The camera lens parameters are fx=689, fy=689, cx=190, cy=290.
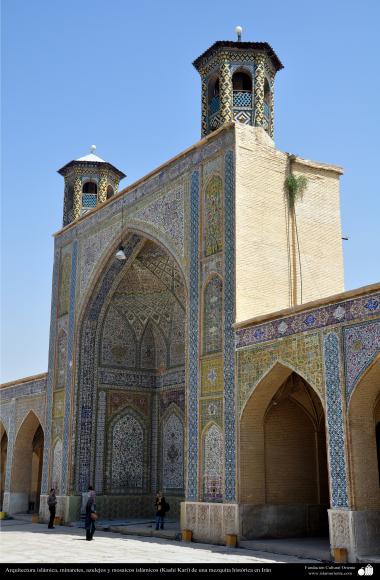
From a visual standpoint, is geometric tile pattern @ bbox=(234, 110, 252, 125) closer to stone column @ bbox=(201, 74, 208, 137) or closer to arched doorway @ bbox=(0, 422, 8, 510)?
stone column @ bbox=(201, 74, 208, 137)

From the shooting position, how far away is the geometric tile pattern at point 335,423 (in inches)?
318

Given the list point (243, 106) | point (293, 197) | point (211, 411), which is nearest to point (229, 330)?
point (211, 411)

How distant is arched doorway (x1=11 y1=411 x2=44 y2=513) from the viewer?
1669 cm

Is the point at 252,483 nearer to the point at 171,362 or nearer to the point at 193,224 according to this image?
the point at 193,224

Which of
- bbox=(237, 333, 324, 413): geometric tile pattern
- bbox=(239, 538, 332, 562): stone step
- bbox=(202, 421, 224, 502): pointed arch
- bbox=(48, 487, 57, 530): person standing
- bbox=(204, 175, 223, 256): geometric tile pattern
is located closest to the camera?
bbox=(239, 538, 332, 562): stone step

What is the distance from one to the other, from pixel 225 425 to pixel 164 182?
15.9 feet

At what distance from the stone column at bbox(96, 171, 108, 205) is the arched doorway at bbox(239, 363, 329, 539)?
25.2 feet

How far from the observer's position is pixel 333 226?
12.0 metres

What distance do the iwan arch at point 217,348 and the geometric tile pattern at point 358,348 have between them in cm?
2

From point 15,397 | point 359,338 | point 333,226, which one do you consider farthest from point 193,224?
point 15,397

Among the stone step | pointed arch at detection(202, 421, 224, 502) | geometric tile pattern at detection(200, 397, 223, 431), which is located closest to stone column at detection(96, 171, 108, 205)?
geometric tile pattern at detection(200, 397, 223, 431)

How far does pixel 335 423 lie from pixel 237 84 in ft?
22.0

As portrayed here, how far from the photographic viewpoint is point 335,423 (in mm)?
8258

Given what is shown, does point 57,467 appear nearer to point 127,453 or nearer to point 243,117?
point 127,453
